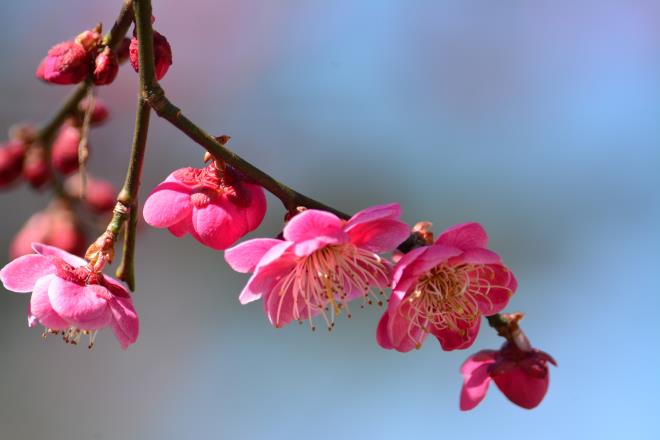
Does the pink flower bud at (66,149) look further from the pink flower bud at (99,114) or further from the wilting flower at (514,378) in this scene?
the wilting flower at (514,378)

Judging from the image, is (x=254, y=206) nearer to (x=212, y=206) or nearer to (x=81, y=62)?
(x=212, y=206)

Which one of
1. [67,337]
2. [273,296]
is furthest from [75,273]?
[273,296]

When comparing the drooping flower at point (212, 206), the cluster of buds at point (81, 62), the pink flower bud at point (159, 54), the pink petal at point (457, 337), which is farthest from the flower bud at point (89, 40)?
the pink petal at point (457, 337)

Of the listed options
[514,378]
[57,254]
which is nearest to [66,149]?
[57,254]

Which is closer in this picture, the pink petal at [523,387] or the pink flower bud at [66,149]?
the pink petal at [523,387]

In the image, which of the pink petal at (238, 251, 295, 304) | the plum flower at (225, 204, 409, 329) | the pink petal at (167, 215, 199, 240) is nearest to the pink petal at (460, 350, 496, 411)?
the plum flower at (225, 204, 409, 329)

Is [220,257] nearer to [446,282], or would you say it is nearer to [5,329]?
[5,329]

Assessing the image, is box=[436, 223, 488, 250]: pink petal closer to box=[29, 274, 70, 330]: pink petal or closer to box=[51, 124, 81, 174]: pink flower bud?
box=[29, 274, 70, 330]: pink petal
